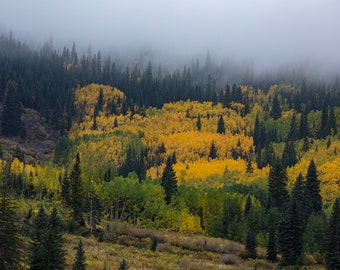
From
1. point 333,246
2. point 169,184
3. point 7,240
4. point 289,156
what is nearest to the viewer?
point 7,240

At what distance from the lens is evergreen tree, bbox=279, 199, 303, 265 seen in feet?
219

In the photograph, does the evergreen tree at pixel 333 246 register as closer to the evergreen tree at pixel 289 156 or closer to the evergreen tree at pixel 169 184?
the evergreen tree at pixel 169 184

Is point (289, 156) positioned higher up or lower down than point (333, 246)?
lower down

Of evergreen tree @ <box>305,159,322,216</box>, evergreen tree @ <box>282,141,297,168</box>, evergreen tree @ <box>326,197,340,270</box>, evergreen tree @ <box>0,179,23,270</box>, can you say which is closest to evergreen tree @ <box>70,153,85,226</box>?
evergreen tree @ <box>326,197,340,270</box>

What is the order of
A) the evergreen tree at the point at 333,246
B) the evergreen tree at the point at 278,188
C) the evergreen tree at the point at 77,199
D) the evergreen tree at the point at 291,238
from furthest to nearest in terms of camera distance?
the evergreen tree at the point at 278,188 < the evergreen tree at the point at 77,199 < the evergreen tree at the point at 291,238 < the evergreen tree at the point at 333,246

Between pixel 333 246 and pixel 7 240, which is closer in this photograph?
pixel 7 240

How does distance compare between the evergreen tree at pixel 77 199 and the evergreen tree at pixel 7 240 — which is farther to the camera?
the evergreen tree at pixel 77 199

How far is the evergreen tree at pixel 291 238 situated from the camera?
6675 cm

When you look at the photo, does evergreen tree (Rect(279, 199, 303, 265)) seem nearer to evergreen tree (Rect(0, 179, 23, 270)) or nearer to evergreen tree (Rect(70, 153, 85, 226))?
evergreen tree (Rect(70, 153, 85, 226))

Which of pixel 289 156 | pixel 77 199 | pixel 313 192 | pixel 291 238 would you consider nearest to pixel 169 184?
pixel 313 192

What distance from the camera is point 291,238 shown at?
224ft

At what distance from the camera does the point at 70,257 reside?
44312 mm

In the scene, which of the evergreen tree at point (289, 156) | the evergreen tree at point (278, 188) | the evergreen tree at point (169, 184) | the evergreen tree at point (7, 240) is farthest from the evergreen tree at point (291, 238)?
the evergreen tree at point (289, 156)

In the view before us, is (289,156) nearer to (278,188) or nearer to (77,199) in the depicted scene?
(278,188)
